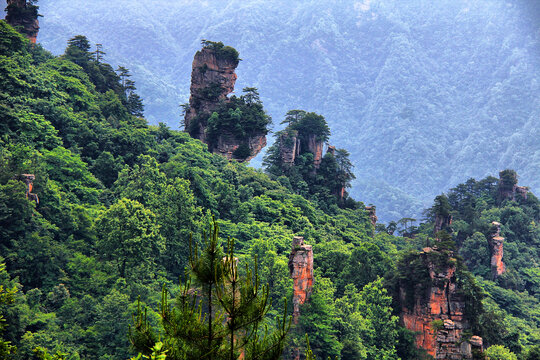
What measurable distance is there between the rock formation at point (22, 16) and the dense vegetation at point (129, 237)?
8.15 ft

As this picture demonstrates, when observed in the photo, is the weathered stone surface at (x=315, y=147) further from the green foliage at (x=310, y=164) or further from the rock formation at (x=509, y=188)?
the rock formation at (x=509, y=188)

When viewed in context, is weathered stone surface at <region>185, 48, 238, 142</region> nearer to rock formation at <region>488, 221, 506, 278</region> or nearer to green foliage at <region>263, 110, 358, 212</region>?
green foliage at <region>263, 110, 358, 212</region>

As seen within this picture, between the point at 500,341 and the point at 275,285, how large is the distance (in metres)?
16.6

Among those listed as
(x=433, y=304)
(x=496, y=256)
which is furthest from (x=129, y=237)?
(x=496, y=256)

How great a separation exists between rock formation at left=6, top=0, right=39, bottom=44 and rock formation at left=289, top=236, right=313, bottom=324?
36.5 m

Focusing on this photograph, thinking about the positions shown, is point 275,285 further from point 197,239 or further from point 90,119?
point 90,119

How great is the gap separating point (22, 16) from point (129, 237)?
3485 cm

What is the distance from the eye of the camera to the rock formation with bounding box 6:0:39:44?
5334 cm

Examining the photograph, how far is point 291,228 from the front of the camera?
155ft

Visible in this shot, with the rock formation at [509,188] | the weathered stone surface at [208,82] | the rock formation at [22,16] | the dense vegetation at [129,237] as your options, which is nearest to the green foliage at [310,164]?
the dense vegetation at [129,237]

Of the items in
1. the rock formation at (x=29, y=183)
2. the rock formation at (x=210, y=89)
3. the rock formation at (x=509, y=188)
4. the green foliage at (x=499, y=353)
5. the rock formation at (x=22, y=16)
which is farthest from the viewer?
the rock formation at (x=509, y=188)

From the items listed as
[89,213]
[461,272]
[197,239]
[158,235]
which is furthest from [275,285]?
[461,272]

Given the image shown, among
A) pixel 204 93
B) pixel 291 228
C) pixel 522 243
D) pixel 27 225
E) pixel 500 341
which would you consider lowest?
pixel 500 341

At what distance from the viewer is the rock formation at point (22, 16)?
53.3 metres
